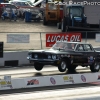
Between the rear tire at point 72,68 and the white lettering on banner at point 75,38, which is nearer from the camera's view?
the rear tire at point 72,68

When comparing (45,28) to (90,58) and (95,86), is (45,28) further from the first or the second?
(95,86)

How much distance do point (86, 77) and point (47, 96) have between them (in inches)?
169

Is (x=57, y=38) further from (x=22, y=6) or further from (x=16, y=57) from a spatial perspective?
(x=22, y=6)

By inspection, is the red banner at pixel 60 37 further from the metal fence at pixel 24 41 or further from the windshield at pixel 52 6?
the windshield at pixel 52 6

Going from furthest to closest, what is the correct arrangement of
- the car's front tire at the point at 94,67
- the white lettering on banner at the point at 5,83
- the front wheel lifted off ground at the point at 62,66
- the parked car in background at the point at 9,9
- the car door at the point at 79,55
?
the parked car in background at the point at 9,9 → the car's front tire at the point at 94,67 → the car door at the point at 79,55 → the front wheel lifted off ground at the point at 62,66 → the white lettering on banner at the point at 5,83

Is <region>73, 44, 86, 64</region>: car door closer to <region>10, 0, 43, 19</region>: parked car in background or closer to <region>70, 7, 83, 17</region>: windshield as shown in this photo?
<region>70, 7, 83, 17</region>: windshield

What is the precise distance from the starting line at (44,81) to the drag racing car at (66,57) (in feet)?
10.5

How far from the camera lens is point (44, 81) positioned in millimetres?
17375

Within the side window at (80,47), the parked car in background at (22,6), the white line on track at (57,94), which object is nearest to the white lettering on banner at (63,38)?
the side window at (80,47)

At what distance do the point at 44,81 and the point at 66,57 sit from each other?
5.17 meters

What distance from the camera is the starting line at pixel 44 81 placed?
53.4 feet

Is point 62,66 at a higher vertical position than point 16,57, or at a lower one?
higher

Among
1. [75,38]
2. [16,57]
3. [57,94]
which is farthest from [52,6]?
[57,94]

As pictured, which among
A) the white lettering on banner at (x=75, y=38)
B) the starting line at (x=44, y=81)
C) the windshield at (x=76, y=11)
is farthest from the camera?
the windshield at (x=76, y=11)
